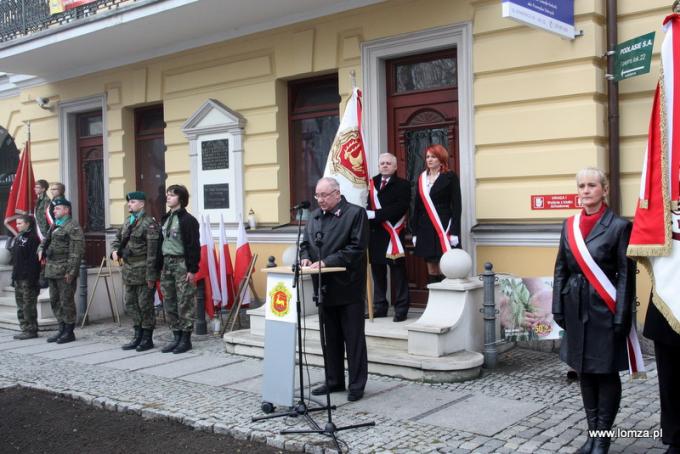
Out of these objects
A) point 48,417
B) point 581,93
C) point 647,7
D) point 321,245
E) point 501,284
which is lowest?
point 48,417

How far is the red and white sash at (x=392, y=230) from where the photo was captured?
25.7 feet

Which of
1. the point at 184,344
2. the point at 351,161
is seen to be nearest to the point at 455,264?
the point at 351,161

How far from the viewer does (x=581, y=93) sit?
738 cm

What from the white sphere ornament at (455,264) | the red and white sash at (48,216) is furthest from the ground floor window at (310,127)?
the red and white sash at (48,216)

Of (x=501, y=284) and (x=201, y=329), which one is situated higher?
(x=501, y=284)

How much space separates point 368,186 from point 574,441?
3930 mm

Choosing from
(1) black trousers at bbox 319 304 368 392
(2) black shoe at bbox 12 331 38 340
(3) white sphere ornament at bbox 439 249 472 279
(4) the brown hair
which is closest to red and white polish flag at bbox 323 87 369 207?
(4) the brown hair

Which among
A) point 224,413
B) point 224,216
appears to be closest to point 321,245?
point 224,413

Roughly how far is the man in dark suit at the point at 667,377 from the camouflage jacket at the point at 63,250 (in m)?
7.20

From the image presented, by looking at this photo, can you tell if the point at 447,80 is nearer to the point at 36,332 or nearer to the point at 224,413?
the point at 224,413

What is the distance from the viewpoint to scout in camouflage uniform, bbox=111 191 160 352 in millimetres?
8508

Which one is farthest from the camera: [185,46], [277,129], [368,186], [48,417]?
[185,46]

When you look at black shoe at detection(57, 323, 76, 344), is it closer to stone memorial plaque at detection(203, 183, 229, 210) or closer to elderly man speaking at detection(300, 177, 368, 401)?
stone memorial plaque at detection(203, 183, 229, 210)

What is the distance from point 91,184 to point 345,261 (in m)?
9.15
